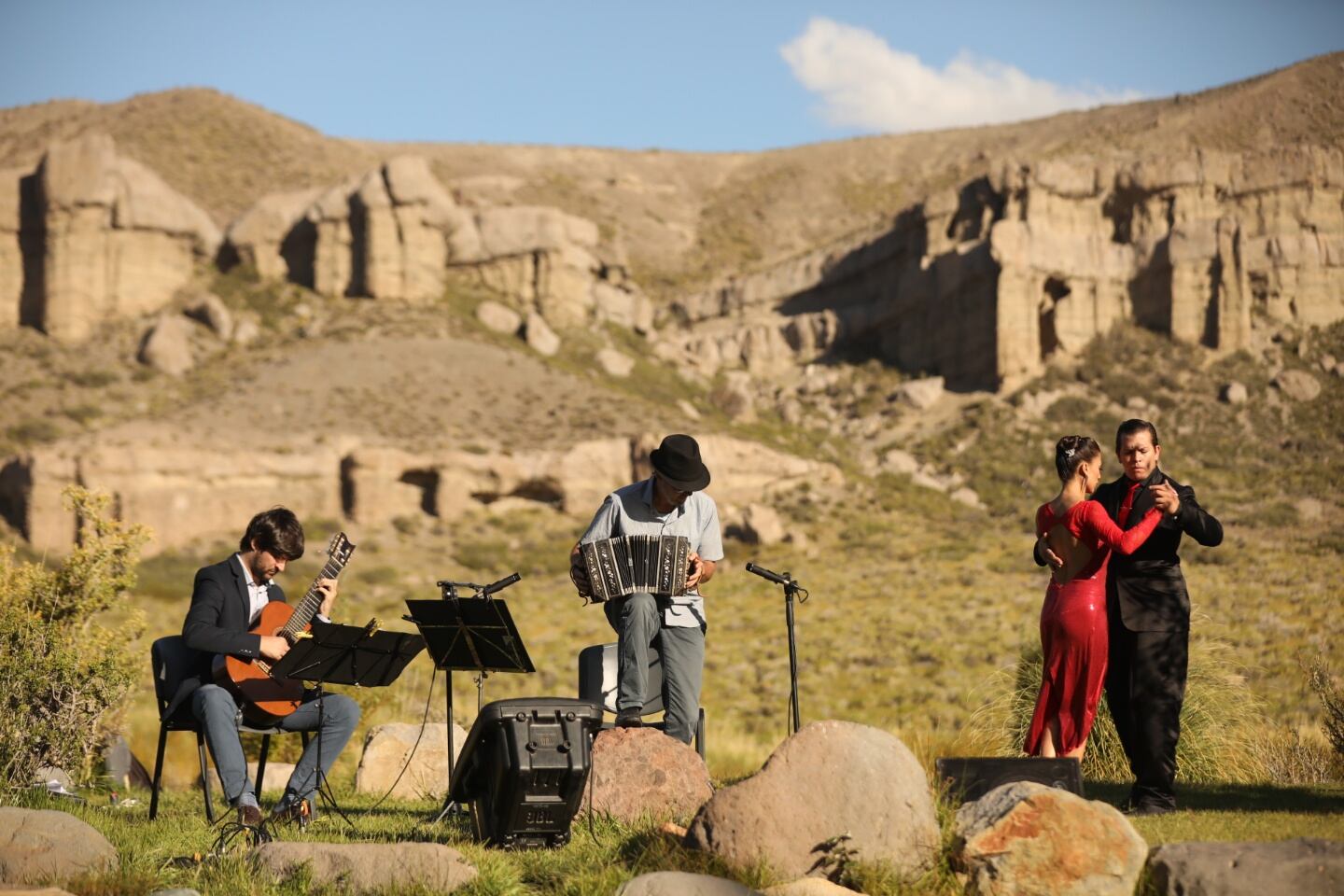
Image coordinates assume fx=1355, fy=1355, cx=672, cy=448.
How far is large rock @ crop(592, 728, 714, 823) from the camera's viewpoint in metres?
7.24

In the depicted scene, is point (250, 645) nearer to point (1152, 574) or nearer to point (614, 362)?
point (1152, 574)

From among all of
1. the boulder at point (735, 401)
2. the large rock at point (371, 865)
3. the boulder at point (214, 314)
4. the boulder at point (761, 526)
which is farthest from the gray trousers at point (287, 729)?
the boulder at point (735, 401)

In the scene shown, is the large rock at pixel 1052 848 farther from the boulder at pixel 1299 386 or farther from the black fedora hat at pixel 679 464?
the boulder at pixel 1299 386

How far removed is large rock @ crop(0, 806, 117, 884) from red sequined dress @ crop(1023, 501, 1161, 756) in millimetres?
5058

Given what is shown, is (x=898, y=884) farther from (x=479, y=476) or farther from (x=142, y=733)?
(x=479, y=476)

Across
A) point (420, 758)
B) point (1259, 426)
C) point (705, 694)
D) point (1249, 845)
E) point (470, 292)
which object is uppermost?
point (470, 292)

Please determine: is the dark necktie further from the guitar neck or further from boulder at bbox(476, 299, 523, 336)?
boulder at bbox(476, 299, 523, 336)

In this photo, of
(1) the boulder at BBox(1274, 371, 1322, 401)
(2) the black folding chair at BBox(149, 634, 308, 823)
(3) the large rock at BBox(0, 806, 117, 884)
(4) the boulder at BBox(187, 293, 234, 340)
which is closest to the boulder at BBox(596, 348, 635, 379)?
(4) the boulder at BBox(187, 293, 234, 340)

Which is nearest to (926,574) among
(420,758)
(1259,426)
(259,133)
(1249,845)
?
(1259,426)

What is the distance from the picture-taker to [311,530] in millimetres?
39750

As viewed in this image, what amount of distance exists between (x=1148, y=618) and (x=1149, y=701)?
0.46 meters

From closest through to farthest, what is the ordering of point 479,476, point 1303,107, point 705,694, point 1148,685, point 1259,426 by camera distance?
point 1148,685, point 705,694, point 479,476, point 1259,426, point 1303,107

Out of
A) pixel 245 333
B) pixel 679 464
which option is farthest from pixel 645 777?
pixel 245 333

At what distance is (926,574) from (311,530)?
17.8 meters
